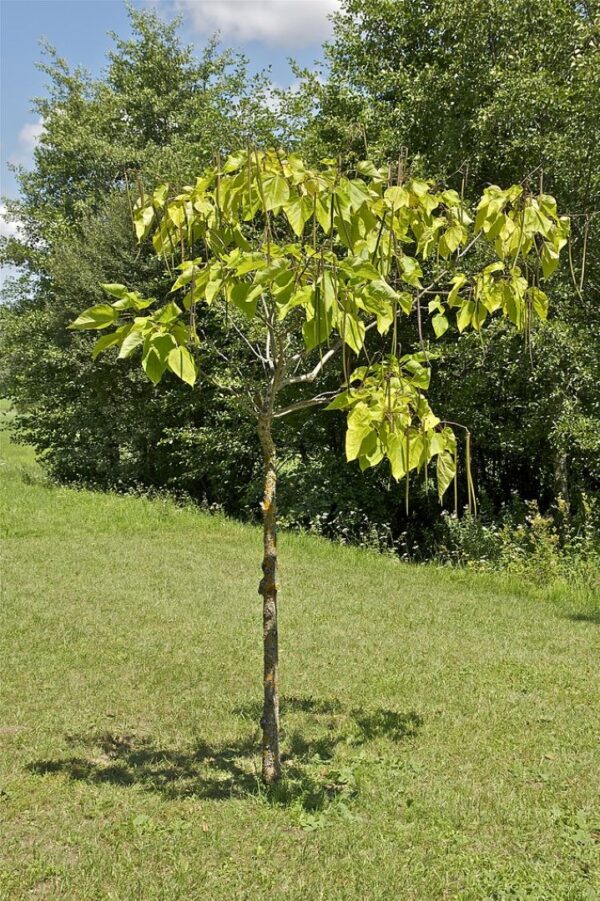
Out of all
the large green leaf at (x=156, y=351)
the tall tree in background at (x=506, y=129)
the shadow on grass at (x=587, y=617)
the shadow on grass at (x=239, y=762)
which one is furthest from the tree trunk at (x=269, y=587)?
the tall tree in background at (x=506, y=129)

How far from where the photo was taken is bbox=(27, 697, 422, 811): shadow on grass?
10.7 feet

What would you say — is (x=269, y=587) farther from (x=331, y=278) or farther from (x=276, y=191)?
(x=276, y=191)

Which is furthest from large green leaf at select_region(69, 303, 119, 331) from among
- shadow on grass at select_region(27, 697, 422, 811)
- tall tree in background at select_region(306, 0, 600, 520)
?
tall tree in background at select_region(306, 0, 600, 520)

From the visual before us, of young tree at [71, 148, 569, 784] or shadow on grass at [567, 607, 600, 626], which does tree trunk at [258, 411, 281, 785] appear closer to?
young tree at [71, 148, 569, 784]

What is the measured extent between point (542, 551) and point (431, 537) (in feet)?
8.00

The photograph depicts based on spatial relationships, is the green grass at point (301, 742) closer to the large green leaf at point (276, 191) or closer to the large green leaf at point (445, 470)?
the large green leaf at point (445, 470)

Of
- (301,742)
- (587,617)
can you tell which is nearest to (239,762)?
(301,742)

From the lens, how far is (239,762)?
3582 mm

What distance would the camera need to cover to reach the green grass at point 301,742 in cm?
270

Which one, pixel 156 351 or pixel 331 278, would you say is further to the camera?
pixel 156 351

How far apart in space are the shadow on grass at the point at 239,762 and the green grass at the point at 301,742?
0.04 ft

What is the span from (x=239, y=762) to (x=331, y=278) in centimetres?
252

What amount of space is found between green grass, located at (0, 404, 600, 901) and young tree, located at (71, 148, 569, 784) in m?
0.54

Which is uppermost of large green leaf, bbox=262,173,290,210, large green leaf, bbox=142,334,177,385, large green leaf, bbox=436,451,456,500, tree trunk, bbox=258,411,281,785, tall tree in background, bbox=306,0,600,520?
tall tree in background, bbox=306,0,600,520
